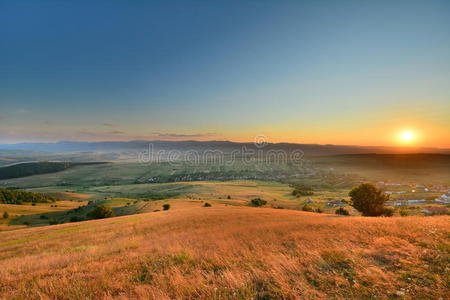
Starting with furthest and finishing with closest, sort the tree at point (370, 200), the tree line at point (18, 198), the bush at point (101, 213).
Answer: the tree line at point (18, 198), the bush at point (101, 213), the tree at point (370, 200)

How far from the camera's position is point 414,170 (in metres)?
167

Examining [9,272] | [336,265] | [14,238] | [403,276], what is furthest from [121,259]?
[14,238]

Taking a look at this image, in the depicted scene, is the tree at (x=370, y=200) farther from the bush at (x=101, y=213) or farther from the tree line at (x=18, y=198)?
the tree line at (x=18, y=198)

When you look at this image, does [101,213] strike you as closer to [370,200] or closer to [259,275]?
[259,275]

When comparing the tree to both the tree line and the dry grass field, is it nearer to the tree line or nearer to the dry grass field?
the dry grass field

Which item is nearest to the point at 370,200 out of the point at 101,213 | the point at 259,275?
the point at 259,275

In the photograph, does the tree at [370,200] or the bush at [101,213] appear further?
the bush at [101,213]

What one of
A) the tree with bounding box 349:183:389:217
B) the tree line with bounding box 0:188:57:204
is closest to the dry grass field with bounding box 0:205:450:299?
the tree with bounding box 349:183:389:217

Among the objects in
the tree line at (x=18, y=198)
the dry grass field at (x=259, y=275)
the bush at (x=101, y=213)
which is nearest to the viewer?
the dry grass field at (x=259, y=275)

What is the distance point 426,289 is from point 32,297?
10132 millimetres

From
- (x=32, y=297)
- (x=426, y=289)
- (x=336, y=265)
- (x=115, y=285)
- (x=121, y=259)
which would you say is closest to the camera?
(x=426, y=289)

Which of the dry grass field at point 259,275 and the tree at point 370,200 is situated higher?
the dry grass field at point 259,275

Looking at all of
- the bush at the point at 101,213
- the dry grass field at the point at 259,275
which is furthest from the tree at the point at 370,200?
the bush at the point at 101,213

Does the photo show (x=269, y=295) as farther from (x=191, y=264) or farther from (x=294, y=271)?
(x=191, y=264)
